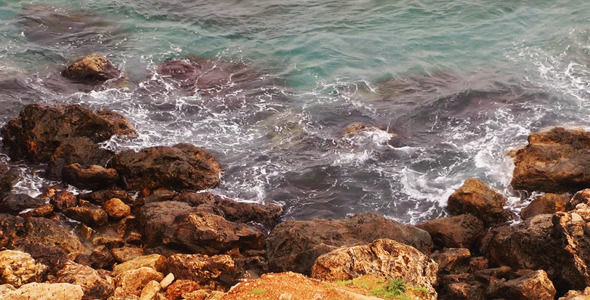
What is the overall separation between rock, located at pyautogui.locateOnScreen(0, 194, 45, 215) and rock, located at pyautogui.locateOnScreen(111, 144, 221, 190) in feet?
11.4

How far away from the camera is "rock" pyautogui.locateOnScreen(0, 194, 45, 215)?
2250 centimetres

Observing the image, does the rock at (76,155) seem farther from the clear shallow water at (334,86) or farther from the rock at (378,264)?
the rock at (378,264)

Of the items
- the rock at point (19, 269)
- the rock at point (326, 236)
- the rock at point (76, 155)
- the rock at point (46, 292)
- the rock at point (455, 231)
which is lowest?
the rock at point (455, 231)

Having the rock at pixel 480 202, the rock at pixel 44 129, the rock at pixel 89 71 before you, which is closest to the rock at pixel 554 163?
the rock at pixel 480 202

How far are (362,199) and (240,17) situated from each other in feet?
69.8

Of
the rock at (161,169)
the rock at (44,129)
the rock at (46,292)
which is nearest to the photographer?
the rock at (46,292)

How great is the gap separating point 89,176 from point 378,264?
1341 centimetres

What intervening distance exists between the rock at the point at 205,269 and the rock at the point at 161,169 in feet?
22.1

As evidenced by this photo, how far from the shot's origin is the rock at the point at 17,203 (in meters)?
22.5

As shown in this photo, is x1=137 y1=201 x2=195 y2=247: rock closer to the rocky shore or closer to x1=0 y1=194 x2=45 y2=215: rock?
the rocky shore

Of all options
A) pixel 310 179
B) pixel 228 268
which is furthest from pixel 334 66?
pixel 228 268

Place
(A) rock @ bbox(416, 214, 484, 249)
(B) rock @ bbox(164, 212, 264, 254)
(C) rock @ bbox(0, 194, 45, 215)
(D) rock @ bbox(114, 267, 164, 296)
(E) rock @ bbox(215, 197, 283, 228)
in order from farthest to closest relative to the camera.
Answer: (E) rock @ bbox(215, 197, 283, 228) < (C) rock @ bbox(0, 194, 45, 215) < (A) rock @ bbox(416, 214, 484, 249) < (B) rock @ bbox(164, 212, 264, 254) < (D) rock @ bbox(114, 267, 164, 296)

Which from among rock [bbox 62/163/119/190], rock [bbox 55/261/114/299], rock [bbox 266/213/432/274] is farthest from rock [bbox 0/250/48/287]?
rock [bbox 62/163/119/190]

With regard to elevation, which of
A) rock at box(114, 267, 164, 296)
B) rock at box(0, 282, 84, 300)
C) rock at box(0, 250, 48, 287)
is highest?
rock at box(0, 282, 84, 300)
